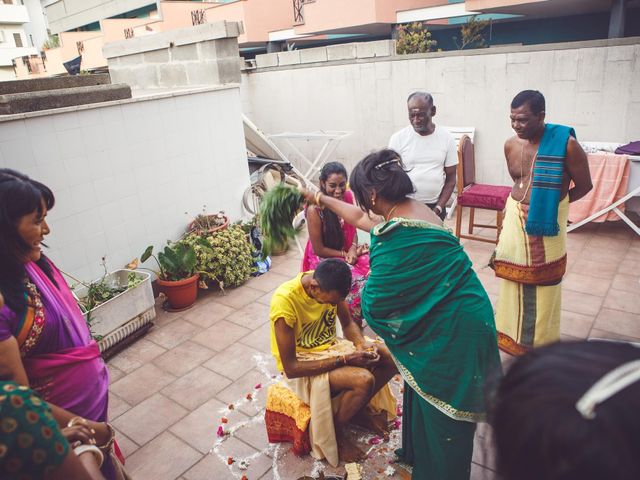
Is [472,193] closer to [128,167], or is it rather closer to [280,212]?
[280,212]

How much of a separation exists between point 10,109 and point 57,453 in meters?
3.57

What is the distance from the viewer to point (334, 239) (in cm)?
346

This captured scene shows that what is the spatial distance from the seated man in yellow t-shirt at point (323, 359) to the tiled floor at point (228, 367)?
28 cm

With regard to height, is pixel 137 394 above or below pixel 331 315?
below

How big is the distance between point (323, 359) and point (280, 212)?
3.35 ft

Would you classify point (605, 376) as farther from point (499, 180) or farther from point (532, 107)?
point (499, 180)

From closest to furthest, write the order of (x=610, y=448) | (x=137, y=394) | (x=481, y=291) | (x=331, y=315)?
1. (x=610, y=448)
2. (x=481, y=291)
3. (x=331, y=315)
4. (x=137, y=394)

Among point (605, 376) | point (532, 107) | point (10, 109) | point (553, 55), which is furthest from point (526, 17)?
point (605, 376)

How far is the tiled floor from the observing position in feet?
9.20

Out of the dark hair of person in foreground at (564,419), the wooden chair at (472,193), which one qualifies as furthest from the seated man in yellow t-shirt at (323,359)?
the wooden chair at (472,193)

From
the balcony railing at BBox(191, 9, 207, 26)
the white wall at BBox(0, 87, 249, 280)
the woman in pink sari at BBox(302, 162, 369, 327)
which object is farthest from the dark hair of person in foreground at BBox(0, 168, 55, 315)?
the balcony railing at BBox(191, 9, 207, 26)

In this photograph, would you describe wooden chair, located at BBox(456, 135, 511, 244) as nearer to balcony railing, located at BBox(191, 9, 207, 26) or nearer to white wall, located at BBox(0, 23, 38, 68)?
balcony railing, located at BBox(191, 9, 207, 26)

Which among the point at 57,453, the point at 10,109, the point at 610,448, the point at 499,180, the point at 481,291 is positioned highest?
the point at 10,109

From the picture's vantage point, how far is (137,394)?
347 cm
